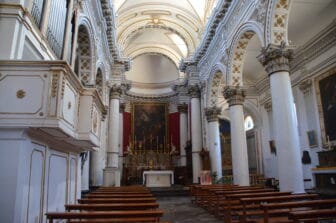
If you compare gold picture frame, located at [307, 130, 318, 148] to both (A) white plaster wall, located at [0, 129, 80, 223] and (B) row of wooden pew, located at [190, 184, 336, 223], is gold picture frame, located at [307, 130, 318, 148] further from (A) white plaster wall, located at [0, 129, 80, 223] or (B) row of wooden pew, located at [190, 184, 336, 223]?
(A) white plaster wall, located at [0, 129, 80, 223]

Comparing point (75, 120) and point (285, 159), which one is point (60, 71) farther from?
point (285, 159)

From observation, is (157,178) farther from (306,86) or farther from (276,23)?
(276,23)

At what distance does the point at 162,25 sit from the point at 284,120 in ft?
37.9

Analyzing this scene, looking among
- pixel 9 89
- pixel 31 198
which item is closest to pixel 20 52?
pixel 9 89

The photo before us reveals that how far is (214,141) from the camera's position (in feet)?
45.4

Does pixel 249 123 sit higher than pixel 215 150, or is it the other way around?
pixel 249 123

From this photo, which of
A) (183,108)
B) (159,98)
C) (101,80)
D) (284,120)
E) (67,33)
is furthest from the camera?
(159,98)

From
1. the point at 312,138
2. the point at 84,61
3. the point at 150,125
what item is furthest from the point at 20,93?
the point at 150,125

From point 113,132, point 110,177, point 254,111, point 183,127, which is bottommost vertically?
point 110,177

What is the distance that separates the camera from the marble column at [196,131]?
48.9 feet

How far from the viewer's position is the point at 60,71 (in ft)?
10.5

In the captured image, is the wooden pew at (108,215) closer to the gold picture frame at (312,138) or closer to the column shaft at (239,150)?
the column shaft at (239,150)

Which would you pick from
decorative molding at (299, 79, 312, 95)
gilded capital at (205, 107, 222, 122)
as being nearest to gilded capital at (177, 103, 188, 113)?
gilded capital at (205, 107, 222, 122)

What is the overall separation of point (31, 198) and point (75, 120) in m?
1.19
